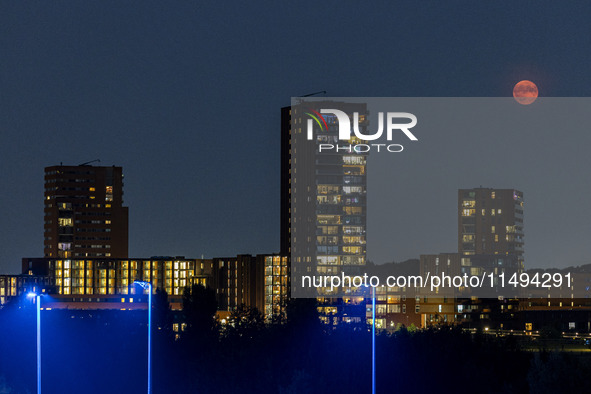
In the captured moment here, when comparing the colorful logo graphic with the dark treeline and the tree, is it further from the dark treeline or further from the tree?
the dark treeline

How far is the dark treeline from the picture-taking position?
219 ft

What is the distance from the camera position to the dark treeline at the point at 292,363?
66.7m

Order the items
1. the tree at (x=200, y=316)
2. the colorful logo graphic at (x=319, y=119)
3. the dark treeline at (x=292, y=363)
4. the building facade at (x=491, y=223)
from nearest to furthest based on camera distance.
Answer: the dark treeline at (x=292, y=363), the tree at (x=200, y=316), the colorful logo graphic at (x=319, y=119), the building facade at (x=491, y=223)

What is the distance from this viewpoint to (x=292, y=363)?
7612 centimetres

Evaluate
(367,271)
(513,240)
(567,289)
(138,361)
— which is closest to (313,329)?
(138,361)

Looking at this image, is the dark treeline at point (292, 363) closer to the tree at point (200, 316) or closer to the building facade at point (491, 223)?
the tree at point (200, 316)

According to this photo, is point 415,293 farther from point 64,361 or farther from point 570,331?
point 64,361

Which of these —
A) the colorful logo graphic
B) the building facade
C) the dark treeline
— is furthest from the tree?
the building facade

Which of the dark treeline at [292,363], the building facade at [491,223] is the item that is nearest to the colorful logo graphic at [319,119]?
the building facade at [491,223]

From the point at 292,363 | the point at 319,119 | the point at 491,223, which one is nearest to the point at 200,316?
the point at 292,363

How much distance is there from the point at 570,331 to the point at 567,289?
18106 mm

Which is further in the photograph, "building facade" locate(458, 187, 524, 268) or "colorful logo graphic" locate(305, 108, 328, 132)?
"building facade" locate(458, 187, 524, 268)

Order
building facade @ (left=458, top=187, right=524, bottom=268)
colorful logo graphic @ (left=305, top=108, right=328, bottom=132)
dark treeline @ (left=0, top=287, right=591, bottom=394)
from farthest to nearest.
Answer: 1. building facade @ (left=458, top=187, right=524, bottom=268)
2. colorful logo graphic @ (left=305, top=108, right=328, bottom=132)
3. dark treeline @ (left=0, top=287, right=591, bottom=394)

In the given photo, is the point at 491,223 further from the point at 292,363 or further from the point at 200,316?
the point at 292,363
